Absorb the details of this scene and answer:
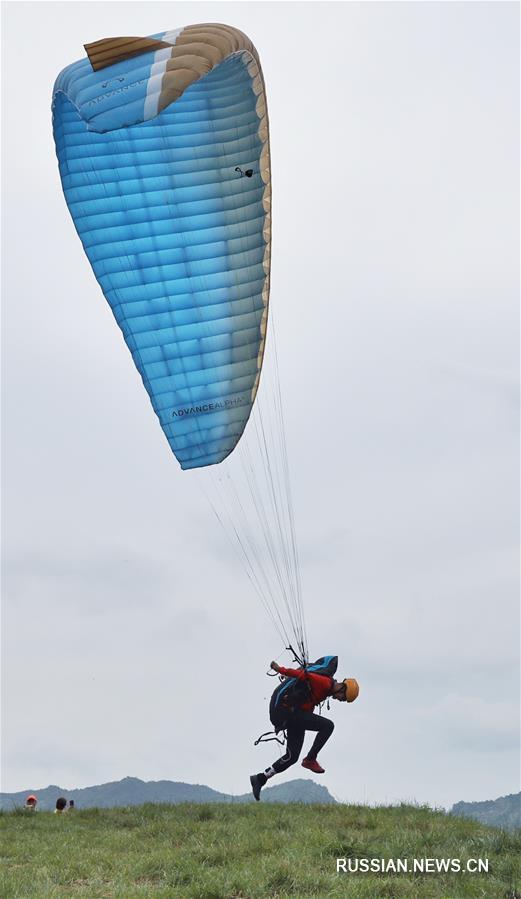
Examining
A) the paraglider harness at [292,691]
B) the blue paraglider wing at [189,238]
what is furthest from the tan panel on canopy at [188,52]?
the paraglider harness at [292,691]

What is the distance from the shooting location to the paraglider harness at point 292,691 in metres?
12.5

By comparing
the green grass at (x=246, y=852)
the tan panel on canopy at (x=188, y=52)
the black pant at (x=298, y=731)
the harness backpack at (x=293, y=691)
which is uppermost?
the tan panel on canopy at (x=188, y=52)

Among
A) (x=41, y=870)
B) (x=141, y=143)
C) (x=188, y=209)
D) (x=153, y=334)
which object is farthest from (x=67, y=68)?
(x=41, y=870)

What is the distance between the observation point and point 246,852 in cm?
1012

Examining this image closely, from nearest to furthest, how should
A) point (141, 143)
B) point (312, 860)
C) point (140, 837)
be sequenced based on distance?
point (312, 860)
point (140, 837)
point (141, 143)

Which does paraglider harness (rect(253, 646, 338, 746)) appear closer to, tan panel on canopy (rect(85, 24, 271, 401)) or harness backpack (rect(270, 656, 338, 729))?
harness backpack (rect(270, 656, 338, 729))

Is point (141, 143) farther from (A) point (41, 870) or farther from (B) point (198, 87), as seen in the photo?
(A) point (41, 870)

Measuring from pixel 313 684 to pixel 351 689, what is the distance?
1.77ft

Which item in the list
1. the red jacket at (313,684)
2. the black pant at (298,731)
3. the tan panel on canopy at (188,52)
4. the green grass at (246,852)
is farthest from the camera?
the black pant at (298,731)

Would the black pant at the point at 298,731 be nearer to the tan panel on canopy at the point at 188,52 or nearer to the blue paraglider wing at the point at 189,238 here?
the blue paraglider wing at the point at 189,238

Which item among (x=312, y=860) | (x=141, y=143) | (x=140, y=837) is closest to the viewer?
(x=312, y=860)

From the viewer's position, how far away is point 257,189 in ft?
42.2

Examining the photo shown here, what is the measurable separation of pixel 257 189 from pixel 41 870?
27.4 ft

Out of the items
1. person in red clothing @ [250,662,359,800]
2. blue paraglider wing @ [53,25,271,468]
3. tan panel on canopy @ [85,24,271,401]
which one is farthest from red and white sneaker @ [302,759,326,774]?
tan panel on canopy @ [85,24,271,401]
